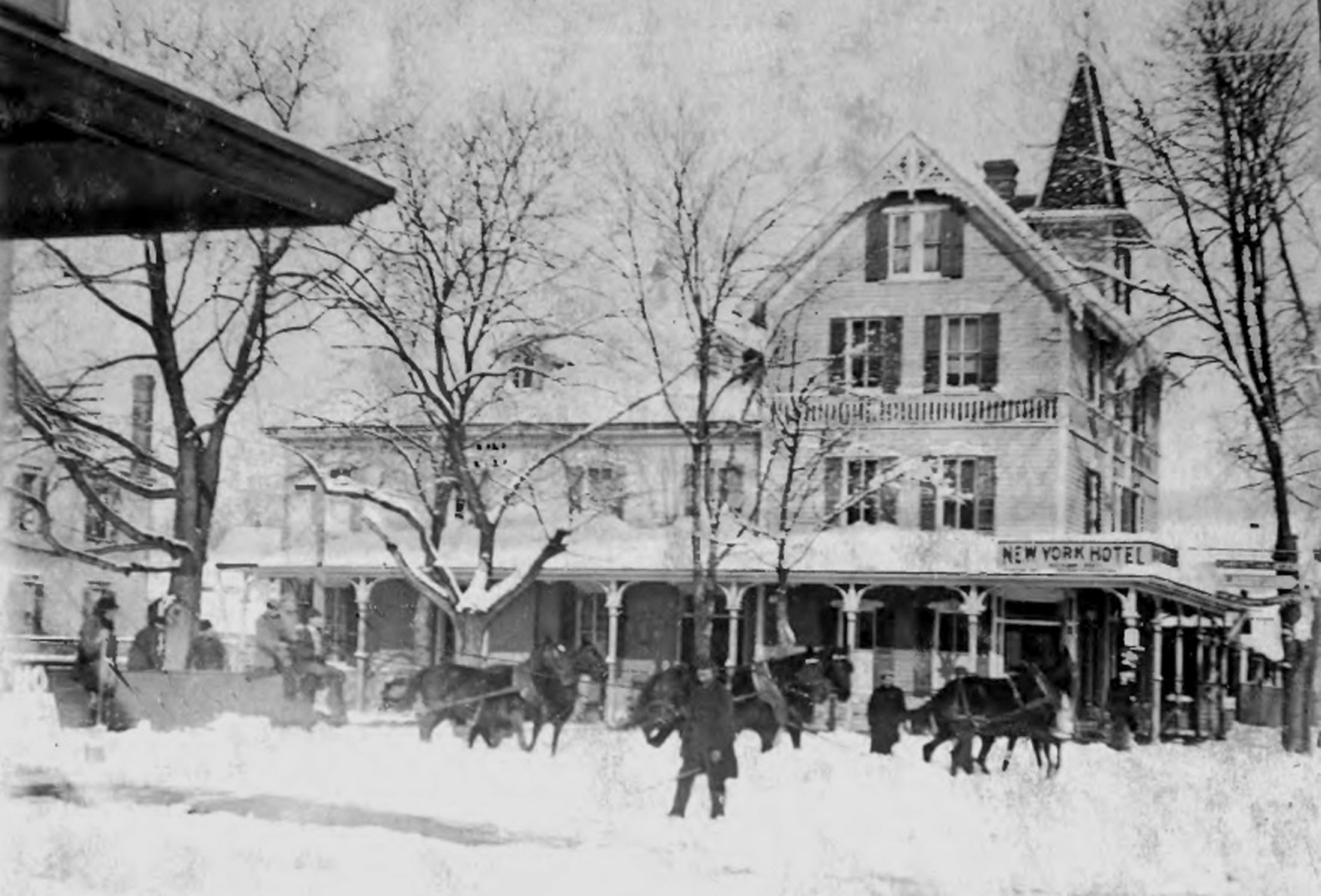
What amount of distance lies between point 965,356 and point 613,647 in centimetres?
140

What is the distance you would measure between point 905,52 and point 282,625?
2.68 meters

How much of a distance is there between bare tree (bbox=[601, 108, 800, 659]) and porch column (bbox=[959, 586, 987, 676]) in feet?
2.32

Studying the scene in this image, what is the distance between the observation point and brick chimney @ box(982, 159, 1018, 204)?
4738mm

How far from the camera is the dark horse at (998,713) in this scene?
4.48 metres

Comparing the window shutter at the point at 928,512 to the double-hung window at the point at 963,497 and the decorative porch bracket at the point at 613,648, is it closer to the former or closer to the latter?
the double-hung window at the point at 963,497

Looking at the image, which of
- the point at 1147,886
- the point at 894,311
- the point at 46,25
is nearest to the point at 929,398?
the point at 894,311

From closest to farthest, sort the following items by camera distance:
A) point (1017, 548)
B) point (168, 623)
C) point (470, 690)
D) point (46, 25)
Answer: point (46, 25), point (1017, 548), point (470, 690), point (168, 623)

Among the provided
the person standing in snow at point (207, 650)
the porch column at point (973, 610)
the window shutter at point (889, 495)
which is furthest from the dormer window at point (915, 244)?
the person standing in snow at point (207, 650)

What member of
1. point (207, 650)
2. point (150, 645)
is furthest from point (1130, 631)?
point (150, 645)

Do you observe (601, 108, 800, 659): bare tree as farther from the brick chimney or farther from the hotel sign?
the hotel sign

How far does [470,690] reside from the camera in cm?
520

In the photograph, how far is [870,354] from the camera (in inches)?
184

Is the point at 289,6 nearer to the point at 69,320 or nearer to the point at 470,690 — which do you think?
the point at 69,320

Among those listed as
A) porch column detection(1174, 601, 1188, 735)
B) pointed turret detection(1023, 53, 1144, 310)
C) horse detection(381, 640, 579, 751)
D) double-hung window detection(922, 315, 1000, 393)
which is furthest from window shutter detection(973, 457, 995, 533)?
horse detection(381, 640, 579, 751)
